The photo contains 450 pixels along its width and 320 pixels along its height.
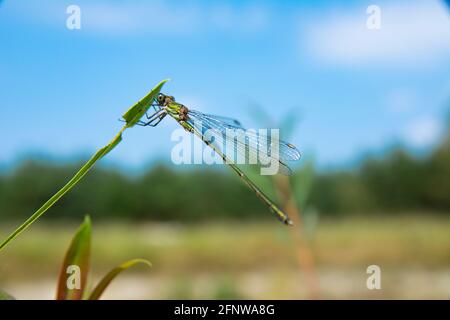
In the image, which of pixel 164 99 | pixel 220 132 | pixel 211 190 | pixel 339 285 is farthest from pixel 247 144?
pixel 211 190

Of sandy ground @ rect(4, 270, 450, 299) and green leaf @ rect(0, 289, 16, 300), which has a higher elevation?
sandy ground @ rect(4, 270, 450, 299)

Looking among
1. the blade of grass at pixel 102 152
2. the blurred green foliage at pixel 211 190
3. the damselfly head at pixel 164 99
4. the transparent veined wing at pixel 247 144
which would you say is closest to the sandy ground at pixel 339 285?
the blurred green foliage at pixel 211 190

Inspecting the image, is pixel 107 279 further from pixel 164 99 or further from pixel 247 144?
pixel 247 144

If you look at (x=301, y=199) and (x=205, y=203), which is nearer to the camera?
(x=301, y=199)

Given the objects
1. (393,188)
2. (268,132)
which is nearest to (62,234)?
(393,188)

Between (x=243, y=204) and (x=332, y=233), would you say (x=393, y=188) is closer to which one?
(x=332, y=233)

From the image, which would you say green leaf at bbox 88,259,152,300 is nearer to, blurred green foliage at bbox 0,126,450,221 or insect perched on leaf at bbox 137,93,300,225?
insect perched on leaf at bbox 137,93,300,225

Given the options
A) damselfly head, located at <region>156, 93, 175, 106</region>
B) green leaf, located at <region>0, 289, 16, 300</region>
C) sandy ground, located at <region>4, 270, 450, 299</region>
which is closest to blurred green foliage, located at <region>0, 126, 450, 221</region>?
sandy ground, located at <region>4, 270, 450, 299</region>
